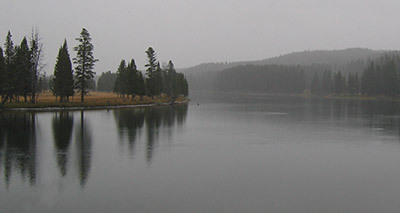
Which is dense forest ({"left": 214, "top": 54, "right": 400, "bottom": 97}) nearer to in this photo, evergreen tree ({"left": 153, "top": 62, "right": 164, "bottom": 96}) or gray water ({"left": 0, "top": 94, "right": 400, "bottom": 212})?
evergreen tree ({"left": 153, "top": 62, "right": 164, "bottom": 96})

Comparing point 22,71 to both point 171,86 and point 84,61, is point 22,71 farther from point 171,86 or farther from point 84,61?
point 171,86

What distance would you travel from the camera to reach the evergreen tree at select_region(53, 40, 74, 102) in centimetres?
6119

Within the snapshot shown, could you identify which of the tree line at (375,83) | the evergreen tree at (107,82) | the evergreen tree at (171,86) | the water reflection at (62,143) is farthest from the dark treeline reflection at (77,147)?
the evergreen tree at (107,82)

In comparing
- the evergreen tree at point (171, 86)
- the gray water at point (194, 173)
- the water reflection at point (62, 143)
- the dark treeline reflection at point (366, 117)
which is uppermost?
the evergreen tree at point (171, 86)

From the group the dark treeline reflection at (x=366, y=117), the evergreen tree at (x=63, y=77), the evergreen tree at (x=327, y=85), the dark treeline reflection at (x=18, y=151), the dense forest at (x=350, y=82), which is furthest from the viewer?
the evergreen tree at (x=327, y=85)

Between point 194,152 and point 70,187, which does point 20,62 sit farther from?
point 70,187

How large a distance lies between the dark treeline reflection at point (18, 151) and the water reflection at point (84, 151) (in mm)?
2093

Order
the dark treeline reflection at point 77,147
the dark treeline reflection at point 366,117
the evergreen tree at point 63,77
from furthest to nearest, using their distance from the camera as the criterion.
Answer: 1. the evergreen tree at point 63,77
2. the dark treeline reflection at point 366,117
3. the dark treeline reflection at point 77,147

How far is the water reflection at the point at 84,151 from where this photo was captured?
53.4 ft

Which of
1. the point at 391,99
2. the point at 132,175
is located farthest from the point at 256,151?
the point at 391,99

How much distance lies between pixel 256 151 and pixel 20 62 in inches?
1937

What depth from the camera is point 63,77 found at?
6191 centimetres

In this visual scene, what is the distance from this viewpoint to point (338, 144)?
85.4ft

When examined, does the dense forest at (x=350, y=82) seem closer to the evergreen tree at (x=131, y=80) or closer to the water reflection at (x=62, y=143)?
the evergreen tree at (x=131, y=80)
